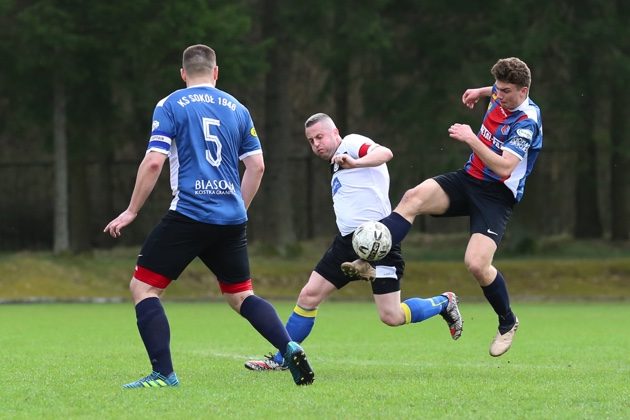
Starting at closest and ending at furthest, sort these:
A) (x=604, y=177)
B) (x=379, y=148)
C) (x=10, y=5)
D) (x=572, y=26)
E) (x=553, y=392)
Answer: (x=553, y=392) < (x=379, y=148) < (x=10, y=5) < (x=572, y=26) < (x=604, y=177)

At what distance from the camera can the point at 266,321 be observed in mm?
8766

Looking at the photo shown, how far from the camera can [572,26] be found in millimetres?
27609

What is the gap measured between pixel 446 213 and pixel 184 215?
2.58m

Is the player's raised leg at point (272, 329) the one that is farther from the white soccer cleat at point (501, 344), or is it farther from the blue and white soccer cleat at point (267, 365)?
the white soccer cleat at point (501, 344)

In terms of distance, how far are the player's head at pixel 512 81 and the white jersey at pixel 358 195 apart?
1.10 metres

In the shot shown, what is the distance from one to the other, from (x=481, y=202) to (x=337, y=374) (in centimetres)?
178

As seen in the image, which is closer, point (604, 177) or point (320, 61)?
point (320, 61)

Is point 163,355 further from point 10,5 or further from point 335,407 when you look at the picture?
point 10,5

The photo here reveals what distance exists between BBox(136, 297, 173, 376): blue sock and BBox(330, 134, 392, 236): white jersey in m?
2.12

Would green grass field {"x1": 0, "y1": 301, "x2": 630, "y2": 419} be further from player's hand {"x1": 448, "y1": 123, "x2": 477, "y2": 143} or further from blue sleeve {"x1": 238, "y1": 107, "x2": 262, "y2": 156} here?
player's hand {"x1": 448, "y1": 123, "x2": 477, "y2": 143}

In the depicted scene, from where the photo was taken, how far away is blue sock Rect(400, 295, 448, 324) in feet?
33.9

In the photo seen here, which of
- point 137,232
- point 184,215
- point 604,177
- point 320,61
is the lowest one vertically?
point 137,232

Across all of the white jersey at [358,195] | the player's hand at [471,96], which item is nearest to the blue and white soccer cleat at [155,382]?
the white jersey at [358,195]

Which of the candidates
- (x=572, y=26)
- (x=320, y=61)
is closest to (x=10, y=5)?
(x=320, y=61)
